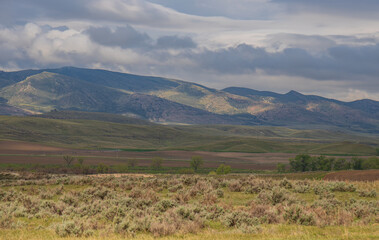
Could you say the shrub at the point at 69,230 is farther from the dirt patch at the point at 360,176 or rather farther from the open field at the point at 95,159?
the open field at the point at 95,159

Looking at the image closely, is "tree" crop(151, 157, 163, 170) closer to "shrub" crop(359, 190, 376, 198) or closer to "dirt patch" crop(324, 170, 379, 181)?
"dirt patch" crop(324, 170, 379, 181)

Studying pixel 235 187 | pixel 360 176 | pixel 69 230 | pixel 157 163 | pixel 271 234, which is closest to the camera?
pixel 271 234

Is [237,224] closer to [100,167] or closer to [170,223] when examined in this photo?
[170,223]

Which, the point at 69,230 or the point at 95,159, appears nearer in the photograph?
the point at 69,230

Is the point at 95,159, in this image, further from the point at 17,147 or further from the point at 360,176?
the point at 360,176

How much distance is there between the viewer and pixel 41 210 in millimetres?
23703

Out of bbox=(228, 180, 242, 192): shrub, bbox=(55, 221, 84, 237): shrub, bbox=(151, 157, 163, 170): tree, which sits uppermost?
bbox=(55, 221, 84, 237): shrub

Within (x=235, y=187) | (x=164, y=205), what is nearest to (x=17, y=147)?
(x=235, y=187)

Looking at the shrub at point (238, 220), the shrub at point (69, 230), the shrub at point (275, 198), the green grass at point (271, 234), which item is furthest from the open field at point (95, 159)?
the shrub at point (69, 230)

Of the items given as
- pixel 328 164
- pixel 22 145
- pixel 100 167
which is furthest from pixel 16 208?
pixel 22 145

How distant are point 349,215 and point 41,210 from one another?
16545mm

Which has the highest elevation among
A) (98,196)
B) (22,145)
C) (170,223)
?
(170,223)

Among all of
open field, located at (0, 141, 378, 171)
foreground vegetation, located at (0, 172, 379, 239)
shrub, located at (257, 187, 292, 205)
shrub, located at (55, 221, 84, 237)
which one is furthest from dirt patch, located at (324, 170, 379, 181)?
open field, located at (0, 141, 378, 171)

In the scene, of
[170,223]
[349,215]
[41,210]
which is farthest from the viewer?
[41,210]
